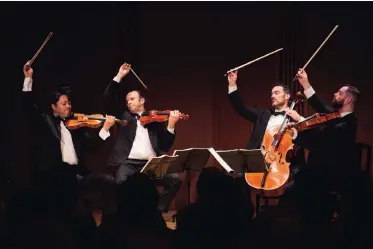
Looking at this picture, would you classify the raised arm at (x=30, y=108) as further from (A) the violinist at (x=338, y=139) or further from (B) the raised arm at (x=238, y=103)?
(A) the violinist at (x=338, y=139)

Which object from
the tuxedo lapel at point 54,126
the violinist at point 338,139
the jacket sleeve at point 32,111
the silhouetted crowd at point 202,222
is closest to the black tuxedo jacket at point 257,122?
the violinist at point 338,139

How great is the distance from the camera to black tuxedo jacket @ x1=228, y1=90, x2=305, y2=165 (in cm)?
537

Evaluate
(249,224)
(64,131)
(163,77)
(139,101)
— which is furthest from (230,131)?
(249,224)

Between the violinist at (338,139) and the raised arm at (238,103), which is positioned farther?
the raised arm at (238,103)

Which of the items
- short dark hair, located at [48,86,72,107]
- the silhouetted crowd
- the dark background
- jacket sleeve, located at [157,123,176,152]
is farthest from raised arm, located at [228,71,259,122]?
the silhouetted crowd

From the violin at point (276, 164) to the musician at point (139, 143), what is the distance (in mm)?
795

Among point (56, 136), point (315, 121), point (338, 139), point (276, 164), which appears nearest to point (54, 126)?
point (56, 136)

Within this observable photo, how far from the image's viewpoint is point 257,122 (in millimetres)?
5570

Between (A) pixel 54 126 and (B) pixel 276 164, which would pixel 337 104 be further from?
(A) pixel 54 126

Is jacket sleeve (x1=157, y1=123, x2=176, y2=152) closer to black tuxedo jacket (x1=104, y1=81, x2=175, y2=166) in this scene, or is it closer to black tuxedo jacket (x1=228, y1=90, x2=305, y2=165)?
black tuxedo jacket (x1=104, y1=81, x2=175, y2=166)

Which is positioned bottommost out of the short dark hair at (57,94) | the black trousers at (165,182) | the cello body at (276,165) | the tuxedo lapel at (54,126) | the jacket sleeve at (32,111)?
the black trousers at (165,182)

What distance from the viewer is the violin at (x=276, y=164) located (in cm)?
509

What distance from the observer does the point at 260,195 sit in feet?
17.3

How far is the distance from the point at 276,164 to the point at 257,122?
0.59 meters
